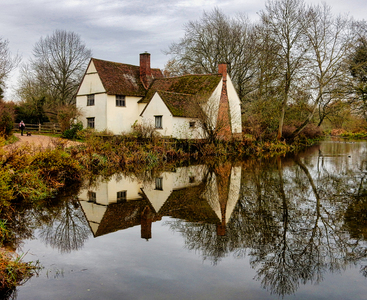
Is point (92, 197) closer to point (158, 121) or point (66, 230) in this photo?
point (66, 230)

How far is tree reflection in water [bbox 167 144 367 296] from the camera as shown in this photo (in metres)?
5.94

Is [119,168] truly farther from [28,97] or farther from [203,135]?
[28,97]

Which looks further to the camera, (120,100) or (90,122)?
(90,122)

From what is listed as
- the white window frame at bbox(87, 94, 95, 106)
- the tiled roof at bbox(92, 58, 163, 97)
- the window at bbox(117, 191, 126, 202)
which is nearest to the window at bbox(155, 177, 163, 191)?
the window at bbox(117, 191, 126, 202)

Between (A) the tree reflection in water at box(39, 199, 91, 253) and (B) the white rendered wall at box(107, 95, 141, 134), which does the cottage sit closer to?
(B) the white rendered wall at box(107, 95, 141, 134)

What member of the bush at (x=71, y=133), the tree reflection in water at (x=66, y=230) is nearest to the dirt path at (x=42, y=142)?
the bush at (x=71, y=133)

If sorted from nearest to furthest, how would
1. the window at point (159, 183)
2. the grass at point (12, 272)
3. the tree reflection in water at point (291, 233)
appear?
A: the grass at point (12, 272) → the tree reflection in water at point (291, 233) → the window at point (159, 183)

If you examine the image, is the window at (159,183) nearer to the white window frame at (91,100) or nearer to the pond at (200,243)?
the pond at (200,243)

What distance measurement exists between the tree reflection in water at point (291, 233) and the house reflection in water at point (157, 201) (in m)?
0.52

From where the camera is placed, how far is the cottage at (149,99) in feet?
91.5

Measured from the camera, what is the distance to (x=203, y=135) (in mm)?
27500

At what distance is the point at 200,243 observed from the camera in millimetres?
7207

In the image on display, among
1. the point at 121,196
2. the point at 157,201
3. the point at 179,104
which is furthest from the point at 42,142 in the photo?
the point at 157,201

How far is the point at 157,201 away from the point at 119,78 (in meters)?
25.0
